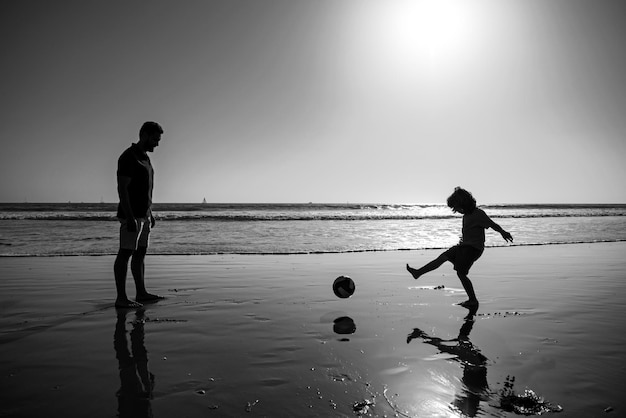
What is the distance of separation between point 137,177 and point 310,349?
3.88 meters

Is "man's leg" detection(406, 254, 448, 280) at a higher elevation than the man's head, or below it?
below

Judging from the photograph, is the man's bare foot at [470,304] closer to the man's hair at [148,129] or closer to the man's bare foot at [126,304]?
the man's bare foot at [126,304]

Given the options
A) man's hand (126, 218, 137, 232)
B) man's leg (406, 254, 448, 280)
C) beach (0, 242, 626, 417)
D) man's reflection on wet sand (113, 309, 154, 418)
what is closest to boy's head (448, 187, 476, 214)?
man's leg (406, 254, 448, 280)

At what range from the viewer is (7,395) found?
2973 mm

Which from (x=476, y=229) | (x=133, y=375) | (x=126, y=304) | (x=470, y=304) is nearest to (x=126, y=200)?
(x=126, y=304)

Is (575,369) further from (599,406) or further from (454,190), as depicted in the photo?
(454,190)

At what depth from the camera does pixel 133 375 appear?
11.2ft

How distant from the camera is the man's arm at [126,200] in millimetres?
5875

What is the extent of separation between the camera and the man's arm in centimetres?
588

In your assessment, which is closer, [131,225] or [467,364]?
[467,364]

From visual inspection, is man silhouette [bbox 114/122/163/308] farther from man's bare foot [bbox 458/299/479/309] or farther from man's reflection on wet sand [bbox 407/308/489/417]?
man's bare foot [bbox 458/299/479/309]

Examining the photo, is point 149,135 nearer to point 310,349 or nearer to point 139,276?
point 139,276

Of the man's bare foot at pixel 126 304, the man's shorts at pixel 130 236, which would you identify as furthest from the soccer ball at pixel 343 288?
the man's shorts at pixel 130 236

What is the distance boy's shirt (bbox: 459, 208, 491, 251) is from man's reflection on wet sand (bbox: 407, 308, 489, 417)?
6.23 ft
